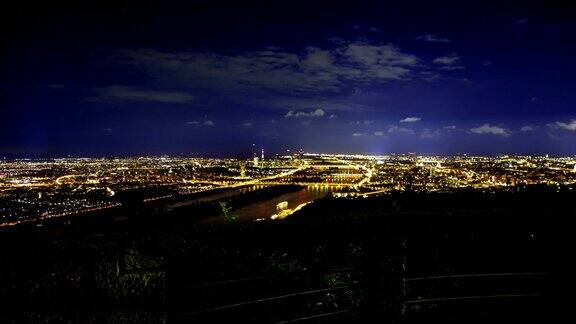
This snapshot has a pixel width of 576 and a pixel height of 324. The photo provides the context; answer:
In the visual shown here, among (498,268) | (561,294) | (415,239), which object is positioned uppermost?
(415,239)

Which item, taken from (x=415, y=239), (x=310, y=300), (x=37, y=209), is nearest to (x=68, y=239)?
(x=415, y=239)

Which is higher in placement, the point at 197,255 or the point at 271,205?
the point at 197,255

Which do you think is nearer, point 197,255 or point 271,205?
point 197,255

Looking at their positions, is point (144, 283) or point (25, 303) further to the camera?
point (144, 283)

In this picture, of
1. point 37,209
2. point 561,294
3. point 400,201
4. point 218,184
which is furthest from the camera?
point 218,184

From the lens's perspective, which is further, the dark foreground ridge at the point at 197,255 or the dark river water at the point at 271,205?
the dark river water at the point at 271,205

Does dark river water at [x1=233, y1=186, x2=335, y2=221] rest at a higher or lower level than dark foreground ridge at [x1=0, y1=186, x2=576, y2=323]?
lower

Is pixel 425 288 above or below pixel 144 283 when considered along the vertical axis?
below

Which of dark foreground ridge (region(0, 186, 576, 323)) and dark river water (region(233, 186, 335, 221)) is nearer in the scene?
dark foreground ridge (region(0, 186, 576, 323))

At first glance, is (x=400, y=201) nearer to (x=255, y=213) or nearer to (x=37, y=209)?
(x=37, y=209)

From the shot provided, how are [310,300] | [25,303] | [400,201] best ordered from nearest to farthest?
1. [25,303]
2. [400,201]
3. [310,300]

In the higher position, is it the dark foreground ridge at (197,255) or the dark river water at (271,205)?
the dark foreground ridge at (197,255)
